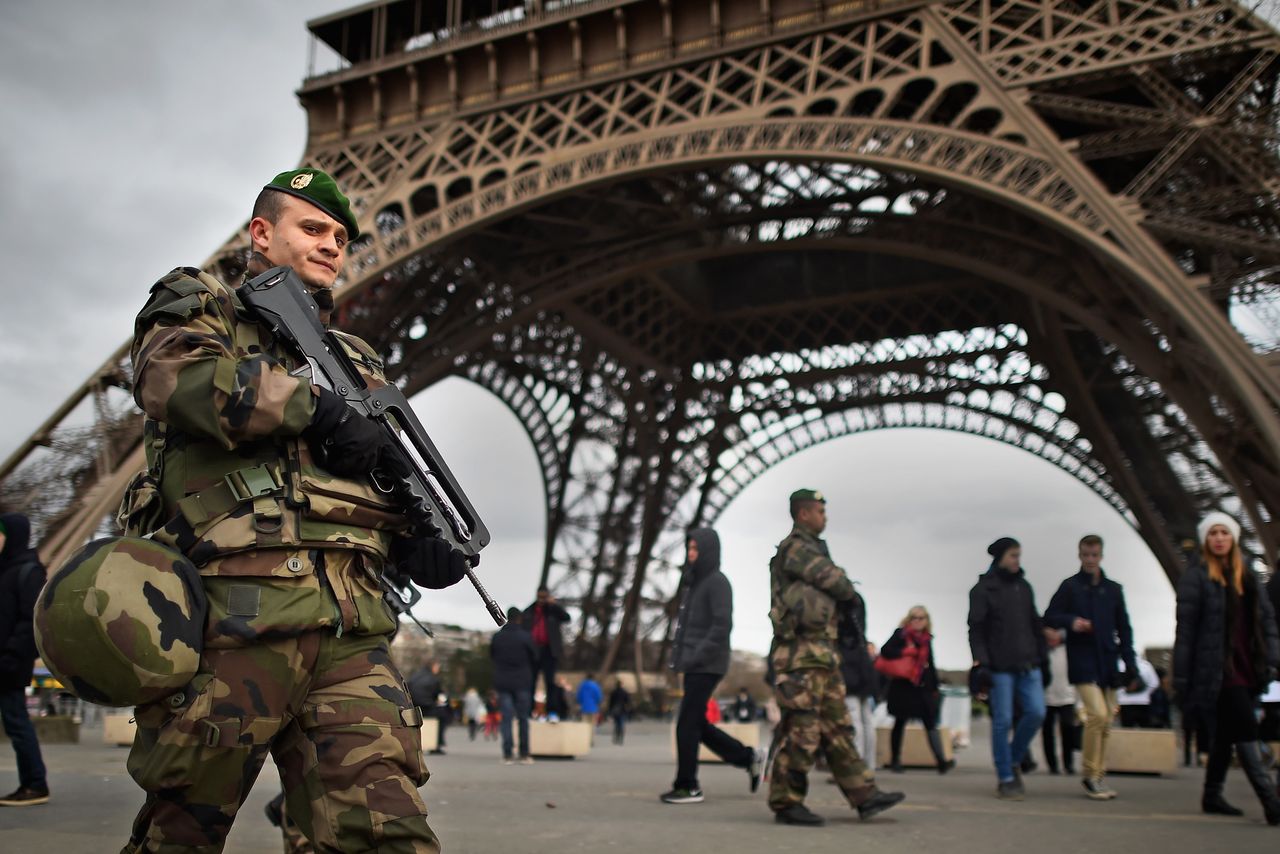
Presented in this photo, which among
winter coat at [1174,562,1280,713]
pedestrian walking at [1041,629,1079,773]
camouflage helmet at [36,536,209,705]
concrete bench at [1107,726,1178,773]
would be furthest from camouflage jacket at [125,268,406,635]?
concrete bench at [1107,726,1178,773]

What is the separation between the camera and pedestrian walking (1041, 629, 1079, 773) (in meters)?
8.52

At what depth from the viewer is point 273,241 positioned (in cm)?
276

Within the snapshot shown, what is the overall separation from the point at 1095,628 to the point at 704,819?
3.23 m

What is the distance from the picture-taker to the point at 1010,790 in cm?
764

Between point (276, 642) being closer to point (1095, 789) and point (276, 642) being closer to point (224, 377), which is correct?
point (224, 377)

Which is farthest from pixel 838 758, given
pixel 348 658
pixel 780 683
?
pixel 348 658

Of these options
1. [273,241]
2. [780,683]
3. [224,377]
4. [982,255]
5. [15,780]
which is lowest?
[15,780]

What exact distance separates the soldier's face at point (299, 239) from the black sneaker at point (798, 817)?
4.21 metres

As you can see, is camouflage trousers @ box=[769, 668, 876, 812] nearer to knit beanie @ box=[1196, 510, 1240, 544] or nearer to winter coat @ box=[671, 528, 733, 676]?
winter coat @ box=[671, 528, 733, 676]

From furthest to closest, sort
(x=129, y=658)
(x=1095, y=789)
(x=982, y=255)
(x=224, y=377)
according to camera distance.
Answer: (x=982, y=255) → (x=1095, y=789) → (x=224, y=377) → (x=129, y=658)

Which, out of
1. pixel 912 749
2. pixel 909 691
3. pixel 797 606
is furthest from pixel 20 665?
pixel 912 749

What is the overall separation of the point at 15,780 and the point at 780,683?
14.6 feet

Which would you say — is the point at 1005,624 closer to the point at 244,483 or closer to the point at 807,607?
the point at 807,607

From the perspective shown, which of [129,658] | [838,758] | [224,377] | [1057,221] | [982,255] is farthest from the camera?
[982,255]
